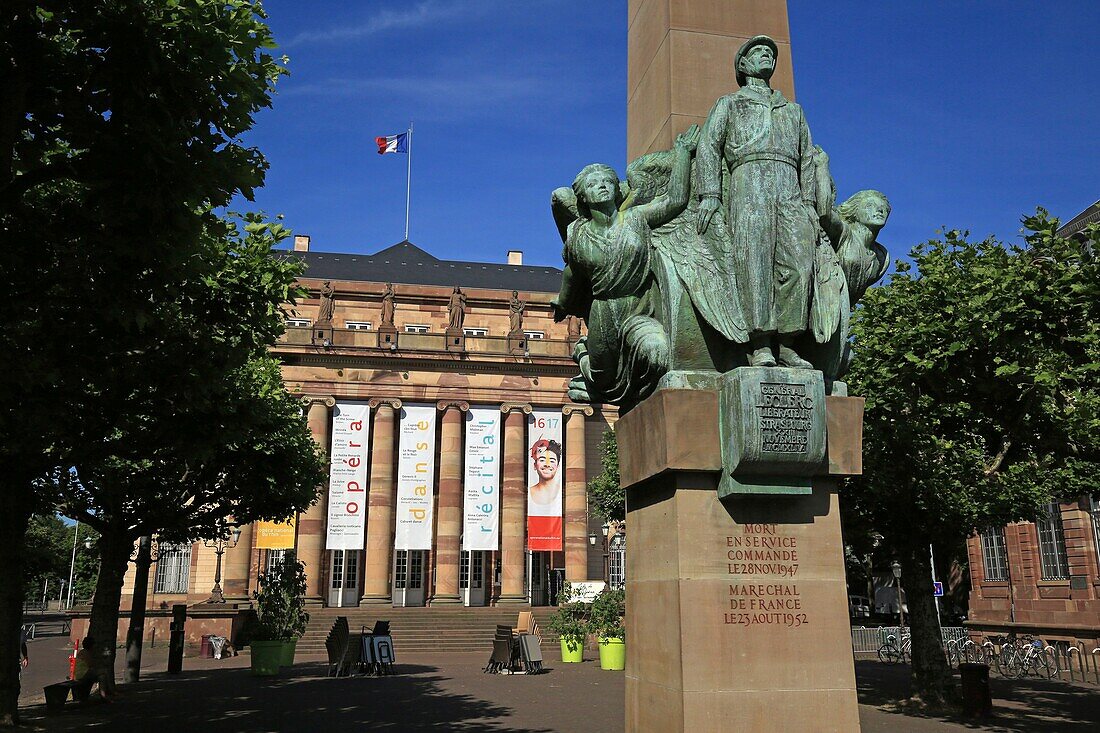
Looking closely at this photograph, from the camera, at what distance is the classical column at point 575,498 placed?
48406 mm

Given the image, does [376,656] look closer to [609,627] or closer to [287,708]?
[609,627]

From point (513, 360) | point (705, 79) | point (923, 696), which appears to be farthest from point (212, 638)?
point (705, 79)

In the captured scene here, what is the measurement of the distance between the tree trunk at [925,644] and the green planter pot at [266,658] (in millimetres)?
17129

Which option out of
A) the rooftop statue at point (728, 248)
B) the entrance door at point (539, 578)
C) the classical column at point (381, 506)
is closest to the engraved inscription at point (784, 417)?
the rooftop statue at point (728, 248)

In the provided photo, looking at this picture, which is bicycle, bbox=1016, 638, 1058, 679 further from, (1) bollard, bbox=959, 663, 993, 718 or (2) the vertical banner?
(2) the vertical banner

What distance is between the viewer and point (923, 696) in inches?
762

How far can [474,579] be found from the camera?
51.5 metres

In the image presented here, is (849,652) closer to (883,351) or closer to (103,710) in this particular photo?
(883,351)

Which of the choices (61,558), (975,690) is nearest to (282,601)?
(975,690)

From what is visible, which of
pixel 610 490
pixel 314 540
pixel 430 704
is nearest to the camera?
pixel 430 704

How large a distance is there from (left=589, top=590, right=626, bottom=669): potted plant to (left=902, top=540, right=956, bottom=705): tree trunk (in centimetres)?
963

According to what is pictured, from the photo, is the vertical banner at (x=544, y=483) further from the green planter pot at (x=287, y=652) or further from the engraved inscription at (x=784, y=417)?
the engraved inscription at (x=784, y=417)

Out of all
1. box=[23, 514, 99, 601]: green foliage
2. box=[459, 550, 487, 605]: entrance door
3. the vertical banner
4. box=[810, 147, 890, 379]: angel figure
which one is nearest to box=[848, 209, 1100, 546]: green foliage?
box=[810, 147, 890, 379]: angel figure

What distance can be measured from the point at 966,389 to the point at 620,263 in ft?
35.0
